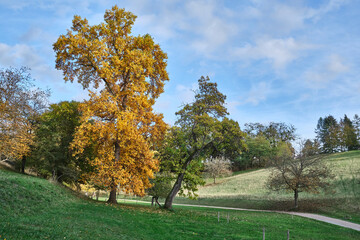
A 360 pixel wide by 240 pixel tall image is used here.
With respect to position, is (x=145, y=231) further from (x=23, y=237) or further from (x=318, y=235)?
(x=318, y=235)

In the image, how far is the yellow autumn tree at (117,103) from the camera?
18.7m

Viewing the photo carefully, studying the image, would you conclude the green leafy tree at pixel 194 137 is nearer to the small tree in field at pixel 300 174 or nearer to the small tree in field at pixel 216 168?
the small tree in field at pixel 300 174

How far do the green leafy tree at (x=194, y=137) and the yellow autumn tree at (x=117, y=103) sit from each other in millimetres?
2207

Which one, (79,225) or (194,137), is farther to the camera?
(194,137)

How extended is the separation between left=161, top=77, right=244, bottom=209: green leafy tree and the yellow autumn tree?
2.21 metres

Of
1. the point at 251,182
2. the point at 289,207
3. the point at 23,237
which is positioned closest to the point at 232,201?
the point at 289,207

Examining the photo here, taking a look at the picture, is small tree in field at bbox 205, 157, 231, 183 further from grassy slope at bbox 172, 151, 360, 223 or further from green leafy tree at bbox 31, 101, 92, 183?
green leafy tree at bbox 31, 101, 92, 183

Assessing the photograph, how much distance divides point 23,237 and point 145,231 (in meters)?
6.07

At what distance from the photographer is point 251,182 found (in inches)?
2138

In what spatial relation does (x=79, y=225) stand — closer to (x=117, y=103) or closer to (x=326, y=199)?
(x=117, y=103)

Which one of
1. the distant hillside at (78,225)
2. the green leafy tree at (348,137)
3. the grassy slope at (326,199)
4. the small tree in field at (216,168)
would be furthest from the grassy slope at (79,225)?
the green leafy tree at (348,137)

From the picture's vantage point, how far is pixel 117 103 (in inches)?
818

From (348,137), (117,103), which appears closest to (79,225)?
(117,103)

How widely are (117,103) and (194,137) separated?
7.84m
